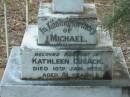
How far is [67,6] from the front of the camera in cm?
423

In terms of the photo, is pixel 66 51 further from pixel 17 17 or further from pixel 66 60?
pixel 17 17

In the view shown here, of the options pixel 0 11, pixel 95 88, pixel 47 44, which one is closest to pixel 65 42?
pixel 47 44

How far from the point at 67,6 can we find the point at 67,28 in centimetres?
20

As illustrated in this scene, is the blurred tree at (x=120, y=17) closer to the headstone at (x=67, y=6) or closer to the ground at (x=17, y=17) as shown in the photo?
the headstone at (x=67, y=6)

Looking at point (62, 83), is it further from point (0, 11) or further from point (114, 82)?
point (0, 11)

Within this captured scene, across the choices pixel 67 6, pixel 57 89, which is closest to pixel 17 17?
pixel 67 6

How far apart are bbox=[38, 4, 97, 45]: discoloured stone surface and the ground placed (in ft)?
4.92

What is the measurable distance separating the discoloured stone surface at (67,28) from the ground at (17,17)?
150 cm

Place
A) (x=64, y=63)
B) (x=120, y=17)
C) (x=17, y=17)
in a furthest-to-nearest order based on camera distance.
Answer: (x=17, y=17) < (x=64, y=63) < (x=120, y=17)

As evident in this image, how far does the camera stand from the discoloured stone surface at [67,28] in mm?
4188

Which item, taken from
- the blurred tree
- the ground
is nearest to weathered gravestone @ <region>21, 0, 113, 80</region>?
the blurred tree

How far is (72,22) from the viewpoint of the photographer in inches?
165

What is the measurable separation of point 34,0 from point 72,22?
3332 mm

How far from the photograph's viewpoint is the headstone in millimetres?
4219
